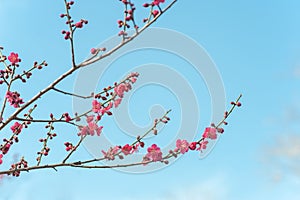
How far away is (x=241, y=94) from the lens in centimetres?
404

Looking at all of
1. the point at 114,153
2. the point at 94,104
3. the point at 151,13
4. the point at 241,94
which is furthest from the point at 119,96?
A: the point at 241,94

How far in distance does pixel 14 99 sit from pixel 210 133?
6.63 feet

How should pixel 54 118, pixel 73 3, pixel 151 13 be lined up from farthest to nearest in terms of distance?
1. pixel 54 118
2. pixel 73 3
3. pixel 151 13

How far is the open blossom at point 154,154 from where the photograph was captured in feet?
12.7

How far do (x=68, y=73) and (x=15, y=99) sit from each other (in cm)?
94

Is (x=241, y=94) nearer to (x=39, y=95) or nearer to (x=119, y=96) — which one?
(x=119, y=96)

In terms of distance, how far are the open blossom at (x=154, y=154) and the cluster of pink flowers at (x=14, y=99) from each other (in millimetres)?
1444

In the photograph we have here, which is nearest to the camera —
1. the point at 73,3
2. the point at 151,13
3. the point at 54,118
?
the point at 151,13

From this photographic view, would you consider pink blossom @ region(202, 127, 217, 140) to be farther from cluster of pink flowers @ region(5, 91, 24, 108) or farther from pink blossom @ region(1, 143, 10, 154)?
pink blossom @ region(1, 143, 10, 154)

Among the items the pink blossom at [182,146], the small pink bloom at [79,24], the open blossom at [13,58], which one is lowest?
the pink blossom at [182,146]

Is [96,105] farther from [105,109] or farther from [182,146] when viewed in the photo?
[182,146]

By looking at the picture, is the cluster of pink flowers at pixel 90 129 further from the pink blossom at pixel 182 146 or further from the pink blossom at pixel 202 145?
the pink blossom at pixel 202 145

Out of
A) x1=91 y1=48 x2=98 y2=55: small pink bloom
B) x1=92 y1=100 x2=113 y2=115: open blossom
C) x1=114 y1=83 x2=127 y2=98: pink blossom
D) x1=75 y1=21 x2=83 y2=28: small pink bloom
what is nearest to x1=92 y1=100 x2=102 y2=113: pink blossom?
x1=92 y1=100 x2=113 y2=115: open blossom

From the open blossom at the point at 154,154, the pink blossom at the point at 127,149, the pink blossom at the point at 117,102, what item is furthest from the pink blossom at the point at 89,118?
the open blossom at the point at 154,154
